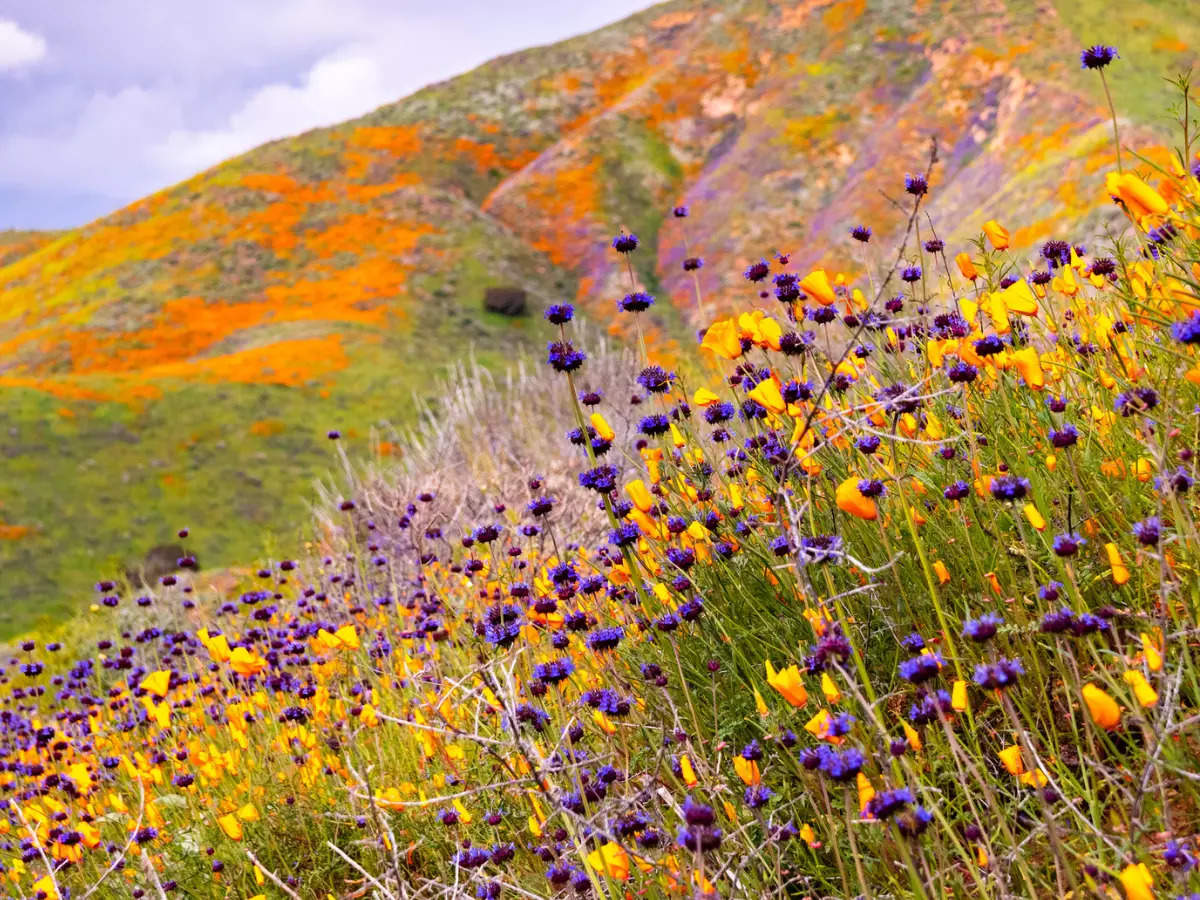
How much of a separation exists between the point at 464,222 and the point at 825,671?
156 ft

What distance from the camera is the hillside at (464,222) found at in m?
25.6

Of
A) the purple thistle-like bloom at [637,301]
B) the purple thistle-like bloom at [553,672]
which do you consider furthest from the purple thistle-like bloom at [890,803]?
the purple thistle-like bloom at [637,301]

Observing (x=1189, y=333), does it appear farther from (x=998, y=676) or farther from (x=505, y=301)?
(x=505, y=301)

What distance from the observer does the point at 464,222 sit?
154 ft

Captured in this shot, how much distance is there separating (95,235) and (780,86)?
41233 mm

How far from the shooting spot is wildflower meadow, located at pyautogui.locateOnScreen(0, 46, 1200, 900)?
5.81 feet

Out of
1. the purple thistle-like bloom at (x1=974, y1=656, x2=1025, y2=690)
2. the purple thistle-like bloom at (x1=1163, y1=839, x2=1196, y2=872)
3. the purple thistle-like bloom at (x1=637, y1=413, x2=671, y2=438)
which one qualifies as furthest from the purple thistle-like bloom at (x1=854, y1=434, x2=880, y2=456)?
the purple thistle-like bloom at (x1=1163, y1=839, x2=1196, y2=872)

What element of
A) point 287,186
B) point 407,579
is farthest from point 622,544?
point 287,186

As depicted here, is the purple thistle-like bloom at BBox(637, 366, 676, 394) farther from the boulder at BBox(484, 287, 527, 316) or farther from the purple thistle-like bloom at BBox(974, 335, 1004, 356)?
the boulder at BBox(484, 287, 527, 316)

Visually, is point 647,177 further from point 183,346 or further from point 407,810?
point 407,810

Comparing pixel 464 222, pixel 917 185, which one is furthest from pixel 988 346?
pixel 464 222

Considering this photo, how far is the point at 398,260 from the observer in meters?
43.9

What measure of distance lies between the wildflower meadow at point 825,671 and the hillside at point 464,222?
61.4 feet

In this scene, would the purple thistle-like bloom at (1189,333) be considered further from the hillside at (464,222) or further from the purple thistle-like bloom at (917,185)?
the hillside at (464,222)
